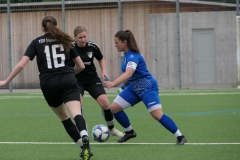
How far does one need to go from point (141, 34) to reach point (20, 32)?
4.94 metres

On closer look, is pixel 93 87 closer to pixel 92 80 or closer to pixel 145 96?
pixel 92 80

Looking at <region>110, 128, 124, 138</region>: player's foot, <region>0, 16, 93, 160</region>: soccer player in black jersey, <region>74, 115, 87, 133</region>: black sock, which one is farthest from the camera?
<region>110, 128, 124, 138</region>: player's foot

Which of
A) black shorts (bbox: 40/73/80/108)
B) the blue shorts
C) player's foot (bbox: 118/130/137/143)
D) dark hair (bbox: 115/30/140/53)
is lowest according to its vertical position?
player's foot (bbox: 118/130/137/143)

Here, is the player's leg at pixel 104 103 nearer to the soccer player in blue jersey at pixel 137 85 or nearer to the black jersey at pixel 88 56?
the black jersey at pixel 88 56

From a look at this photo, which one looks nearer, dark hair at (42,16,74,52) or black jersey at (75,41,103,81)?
dark hair at (42,16,74,52)

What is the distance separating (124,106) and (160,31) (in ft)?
50.0

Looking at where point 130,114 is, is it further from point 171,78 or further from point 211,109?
point 171,78

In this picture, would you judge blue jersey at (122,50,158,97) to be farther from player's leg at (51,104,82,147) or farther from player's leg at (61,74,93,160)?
player's leg at (61,74,93,160)

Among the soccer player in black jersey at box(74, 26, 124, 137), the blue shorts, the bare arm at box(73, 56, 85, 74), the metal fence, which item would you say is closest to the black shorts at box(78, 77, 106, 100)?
the soccer player in black jersey at box(74, 26, 124, 137)

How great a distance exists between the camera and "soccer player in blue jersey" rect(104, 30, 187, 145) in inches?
371

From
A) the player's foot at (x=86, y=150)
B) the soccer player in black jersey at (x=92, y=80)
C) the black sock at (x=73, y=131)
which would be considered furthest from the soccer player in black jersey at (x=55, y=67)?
the soccer player in black jersey at (x=92, y=80)

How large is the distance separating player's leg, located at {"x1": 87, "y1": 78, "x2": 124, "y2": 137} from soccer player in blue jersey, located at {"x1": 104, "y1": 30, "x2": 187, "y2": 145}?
24.6 inches

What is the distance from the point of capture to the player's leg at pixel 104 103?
10.7 meters

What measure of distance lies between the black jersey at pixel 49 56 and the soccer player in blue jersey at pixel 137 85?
129cm
